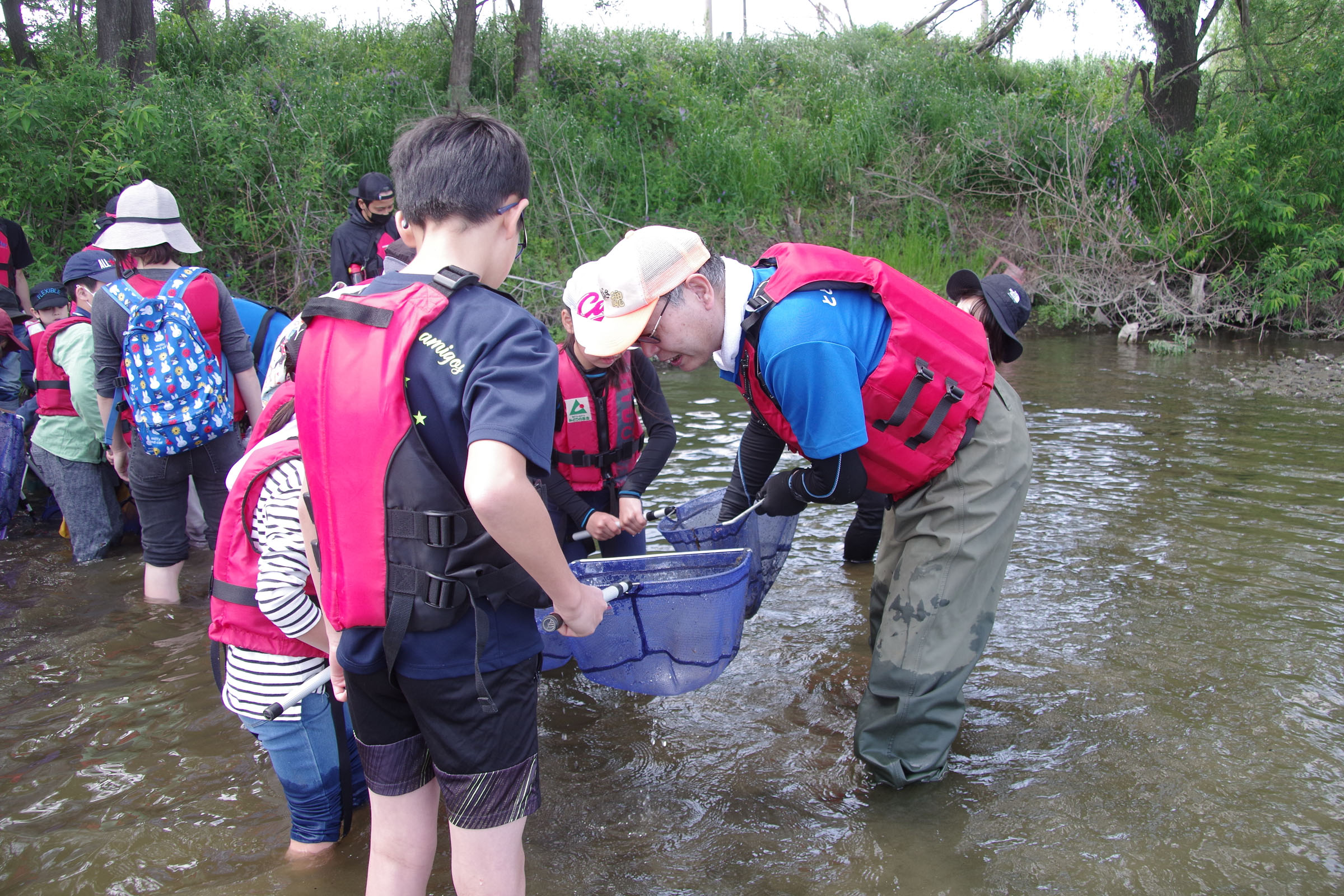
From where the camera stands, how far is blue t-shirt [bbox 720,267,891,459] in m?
2.67

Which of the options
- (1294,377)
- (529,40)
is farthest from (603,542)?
(529,40)

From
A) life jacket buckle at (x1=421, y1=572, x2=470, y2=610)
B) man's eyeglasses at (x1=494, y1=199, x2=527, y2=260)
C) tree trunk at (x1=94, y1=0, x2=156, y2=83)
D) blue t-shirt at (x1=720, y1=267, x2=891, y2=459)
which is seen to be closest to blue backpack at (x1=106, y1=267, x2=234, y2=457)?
man's eyeglasses at (x1=494, y1=199, x2=527, y2=260)

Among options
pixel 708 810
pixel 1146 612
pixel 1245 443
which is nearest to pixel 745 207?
pixel 1245 443

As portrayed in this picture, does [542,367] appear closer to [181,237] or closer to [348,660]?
[348,660]

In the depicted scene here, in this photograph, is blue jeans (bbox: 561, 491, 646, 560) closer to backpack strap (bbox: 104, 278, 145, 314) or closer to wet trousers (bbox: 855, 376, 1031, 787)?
wet trousers (bbox: 855, 376, 1031, 787)

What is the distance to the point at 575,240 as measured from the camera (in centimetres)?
1284

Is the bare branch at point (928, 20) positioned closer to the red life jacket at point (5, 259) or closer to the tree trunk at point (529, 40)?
the tree trunk at point (529, 40)

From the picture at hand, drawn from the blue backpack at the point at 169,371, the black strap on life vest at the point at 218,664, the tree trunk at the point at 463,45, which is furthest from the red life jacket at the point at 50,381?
the tree trunk at the point at 463,45

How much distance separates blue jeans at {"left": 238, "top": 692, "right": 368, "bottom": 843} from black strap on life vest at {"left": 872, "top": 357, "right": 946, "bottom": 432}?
5.92ft

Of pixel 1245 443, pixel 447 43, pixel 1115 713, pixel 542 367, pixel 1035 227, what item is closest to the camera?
pixel 542 367

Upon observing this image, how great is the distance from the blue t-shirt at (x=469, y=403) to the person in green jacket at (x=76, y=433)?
4.50 meters

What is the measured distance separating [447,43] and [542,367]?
17155mm

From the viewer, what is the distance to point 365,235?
661 centimetres

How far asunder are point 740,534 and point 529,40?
14591 millimetres
